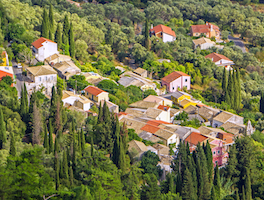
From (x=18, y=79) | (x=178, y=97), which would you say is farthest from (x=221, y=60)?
(x=18, y=79)

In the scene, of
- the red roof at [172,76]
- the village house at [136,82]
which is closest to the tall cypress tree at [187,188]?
the village house at [136,82]

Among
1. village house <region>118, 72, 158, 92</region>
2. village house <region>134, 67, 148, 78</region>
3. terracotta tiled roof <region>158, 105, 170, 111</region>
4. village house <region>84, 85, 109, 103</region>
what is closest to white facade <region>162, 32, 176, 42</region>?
village house <region>134, 67, 148, 78</region>

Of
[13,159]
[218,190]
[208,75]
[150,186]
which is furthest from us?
[208,75]

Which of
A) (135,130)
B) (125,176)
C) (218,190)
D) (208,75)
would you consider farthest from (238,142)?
(208,75)

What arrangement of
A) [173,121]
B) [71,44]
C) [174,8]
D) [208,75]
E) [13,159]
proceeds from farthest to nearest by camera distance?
[174,8]
[208,75]
[71,44]
[173,121]
[13,159]

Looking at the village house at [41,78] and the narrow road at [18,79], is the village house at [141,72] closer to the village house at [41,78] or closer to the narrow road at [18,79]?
the village house at [41,78]

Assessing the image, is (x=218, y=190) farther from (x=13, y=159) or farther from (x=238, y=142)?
(x=13, y=159)

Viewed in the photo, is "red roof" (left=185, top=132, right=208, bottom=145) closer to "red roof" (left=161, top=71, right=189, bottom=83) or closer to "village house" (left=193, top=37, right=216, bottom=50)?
"red roof" (left=161, top=71, right=189, bottom=83)
